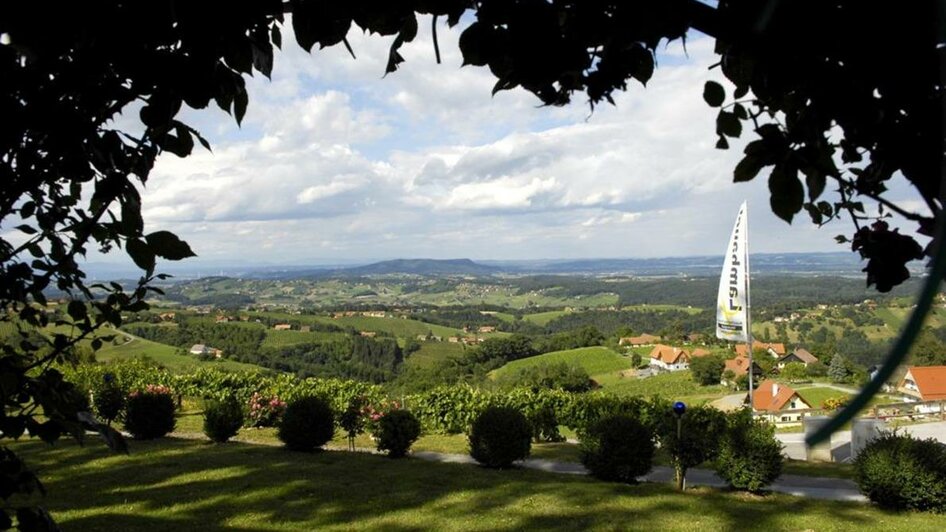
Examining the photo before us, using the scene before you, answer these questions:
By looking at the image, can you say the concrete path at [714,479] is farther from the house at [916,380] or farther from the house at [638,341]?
the house at [638,341]

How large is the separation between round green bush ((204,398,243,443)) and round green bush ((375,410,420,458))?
2.71 m

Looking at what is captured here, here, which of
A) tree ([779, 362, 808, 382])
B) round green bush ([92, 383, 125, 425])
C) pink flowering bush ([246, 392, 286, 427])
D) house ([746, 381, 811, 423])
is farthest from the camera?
tree ([779, 362, 808, 382])

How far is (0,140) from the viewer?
1.18m

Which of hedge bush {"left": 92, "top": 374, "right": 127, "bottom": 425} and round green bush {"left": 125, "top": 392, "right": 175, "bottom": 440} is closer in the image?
round green bush {"left": 125, "top": 392, "right": 175, "bottom": 440}

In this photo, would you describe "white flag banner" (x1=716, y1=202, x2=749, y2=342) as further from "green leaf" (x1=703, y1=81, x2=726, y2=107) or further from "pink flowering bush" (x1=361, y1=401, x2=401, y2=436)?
"green leaf" (x1=703, y1=81, x2=726, y2=107)

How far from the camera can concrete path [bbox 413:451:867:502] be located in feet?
29.0

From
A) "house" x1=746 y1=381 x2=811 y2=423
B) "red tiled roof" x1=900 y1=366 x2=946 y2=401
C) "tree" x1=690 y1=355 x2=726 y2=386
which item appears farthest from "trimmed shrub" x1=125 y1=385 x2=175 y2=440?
"tree" x1=690 y1=355 x2=726 y2=386

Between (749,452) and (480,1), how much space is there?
885cm

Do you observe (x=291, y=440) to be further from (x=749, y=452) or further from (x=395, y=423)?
(x=749, y=452)

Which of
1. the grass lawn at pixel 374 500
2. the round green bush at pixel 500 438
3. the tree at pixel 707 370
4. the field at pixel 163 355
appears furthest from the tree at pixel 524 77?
the tree at pixel 707 370

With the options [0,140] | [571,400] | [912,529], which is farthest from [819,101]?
[571,400]

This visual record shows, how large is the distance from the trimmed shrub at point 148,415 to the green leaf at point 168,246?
11.8 m

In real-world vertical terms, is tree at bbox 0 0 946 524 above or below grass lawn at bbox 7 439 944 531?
above

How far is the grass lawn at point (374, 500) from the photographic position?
6.69 meters
